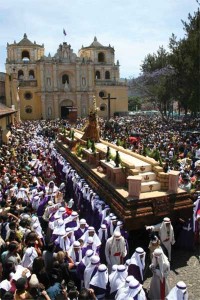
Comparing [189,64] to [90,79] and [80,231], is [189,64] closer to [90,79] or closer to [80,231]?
[80,231]

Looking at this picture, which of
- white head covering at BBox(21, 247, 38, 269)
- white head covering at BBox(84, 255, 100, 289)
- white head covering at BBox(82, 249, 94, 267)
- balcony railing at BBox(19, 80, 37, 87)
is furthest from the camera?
balcony railing at BBox(19, 80, 37, 87)

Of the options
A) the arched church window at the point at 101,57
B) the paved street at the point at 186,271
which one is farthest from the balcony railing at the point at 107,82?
the paved street at the point at 186,271

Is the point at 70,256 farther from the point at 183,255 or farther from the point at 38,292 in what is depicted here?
the point at 183,255

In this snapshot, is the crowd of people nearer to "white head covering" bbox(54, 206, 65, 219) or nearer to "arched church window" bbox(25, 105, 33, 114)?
"white head covering" bbox(54, 206, 65, 219)

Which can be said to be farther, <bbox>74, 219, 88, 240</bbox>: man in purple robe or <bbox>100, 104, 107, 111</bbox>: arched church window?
<bbox>100, 104, 107, 111</bbox>: arched church window

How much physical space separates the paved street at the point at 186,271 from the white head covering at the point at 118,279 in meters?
A: 1.61

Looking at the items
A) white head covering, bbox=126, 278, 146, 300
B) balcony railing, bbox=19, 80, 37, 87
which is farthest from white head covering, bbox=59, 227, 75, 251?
balcony railing, bbox=19, 80, 37, 87

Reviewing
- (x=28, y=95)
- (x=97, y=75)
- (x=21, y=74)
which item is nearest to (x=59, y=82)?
(x=28, y=95)

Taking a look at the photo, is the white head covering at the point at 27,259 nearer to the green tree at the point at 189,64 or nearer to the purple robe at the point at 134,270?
the purple robe at the point at 134,270

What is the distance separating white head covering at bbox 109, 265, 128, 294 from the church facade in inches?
2068

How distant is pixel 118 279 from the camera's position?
19.0 ft

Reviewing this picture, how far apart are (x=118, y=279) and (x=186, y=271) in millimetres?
2500

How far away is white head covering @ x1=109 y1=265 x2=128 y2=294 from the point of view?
5.77 meters

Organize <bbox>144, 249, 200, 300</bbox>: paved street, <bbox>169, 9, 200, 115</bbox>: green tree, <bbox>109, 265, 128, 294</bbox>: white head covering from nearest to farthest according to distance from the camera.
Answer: <bbox>109, 265, 128, 294</bbox>: white head covering → <bbox>144, 249, 200, 300</bbox>: paved street → <bbox>169, 9, 200, 115</bbox>: green tree
